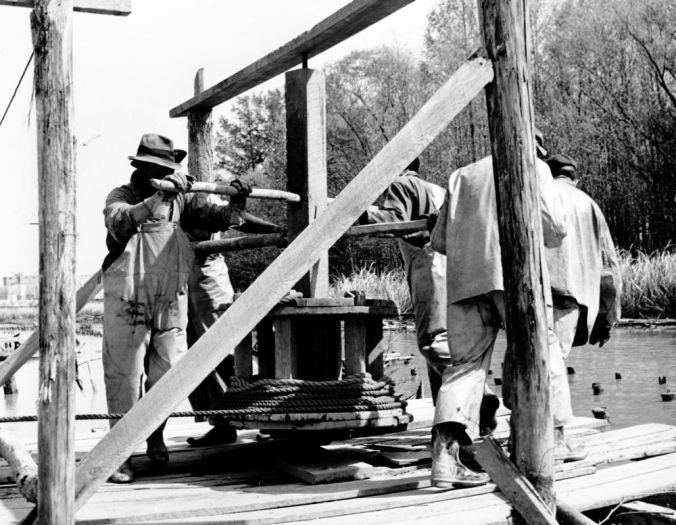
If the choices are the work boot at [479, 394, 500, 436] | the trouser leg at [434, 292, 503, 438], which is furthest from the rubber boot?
the work boot at [479, 394, 500, 436]

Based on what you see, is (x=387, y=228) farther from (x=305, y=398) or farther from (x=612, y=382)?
(x=612, y=382)

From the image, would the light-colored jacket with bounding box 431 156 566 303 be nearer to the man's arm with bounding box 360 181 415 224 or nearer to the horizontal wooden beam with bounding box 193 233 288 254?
the man's arm with bounding box 360 181 415 224

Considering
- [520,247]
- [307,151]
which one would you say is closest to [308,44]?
[307,151]

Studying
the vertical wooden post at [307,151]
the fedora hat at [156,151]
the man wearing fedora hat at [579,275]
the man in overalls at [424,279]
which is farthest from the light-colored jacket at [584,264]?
the fedora hat at [156,151]

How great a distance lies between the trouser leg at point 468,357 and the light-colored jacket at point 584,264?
0.72 m

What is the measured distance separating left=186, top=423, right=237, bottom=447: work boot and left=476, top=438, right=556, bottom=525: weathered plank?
2.13 meters

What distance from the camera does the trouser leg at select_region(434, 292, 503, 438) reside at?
4.76 m

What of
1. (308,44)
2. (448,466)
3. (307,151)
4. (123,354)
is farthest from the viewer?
(307,151)

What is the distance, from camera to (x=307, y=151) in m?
5.68

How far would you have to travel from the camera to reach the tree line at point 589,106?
2850 cm

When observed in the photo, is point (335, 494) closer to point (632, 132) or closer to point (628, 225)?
point (628, 225)

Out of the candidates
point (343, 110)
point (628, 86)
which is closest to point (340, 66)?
point (343, 110)

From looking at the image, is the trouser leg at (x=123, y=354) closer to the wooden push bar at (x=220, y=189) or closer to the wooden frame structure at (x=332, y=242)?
the wooden push bar at (x=220, y=189)

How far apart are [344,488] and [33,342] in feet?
8.13
